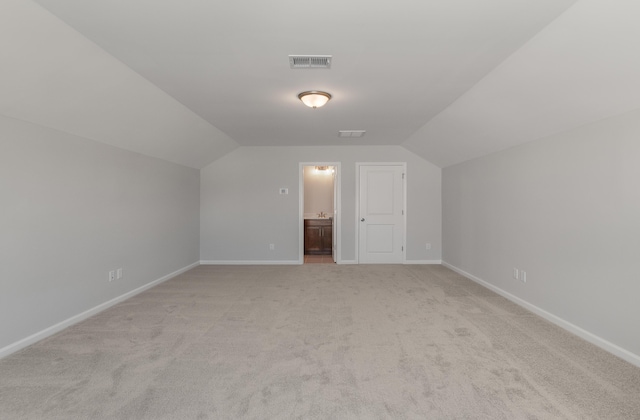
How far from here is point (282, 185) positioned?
22.3ft

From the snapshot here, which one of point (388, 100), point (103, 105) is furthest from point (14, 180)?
point (388, 100)

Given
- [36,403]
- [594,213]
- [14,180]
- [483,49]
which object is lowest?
[36,403]

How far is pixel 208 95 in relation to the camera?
3699 mm

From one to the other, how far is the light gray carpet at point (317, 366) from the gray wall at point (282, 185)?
263 cm

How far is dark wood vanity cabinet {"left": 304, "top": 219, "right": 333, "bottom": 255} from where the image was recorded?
8.02 meters

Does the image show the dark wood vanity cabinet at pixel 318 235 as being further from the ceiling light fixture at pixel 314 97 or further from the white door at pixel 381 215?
the ceiling light fixture at pixel 314 97

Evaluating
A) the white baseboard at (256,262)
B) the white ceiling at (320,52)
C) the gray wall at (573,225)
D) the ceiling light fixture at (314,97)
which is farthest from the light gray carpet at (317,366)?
the white baseboard at (256,262)

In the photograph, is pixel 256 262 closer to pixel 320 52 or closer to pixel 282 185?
pixel 282 185

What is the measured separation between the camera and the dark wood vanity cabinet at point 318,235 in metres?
8.02

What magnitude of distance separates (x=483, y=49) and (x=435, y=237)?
4.68 meters

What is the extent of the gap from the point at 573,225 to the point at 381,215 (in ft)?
12.5

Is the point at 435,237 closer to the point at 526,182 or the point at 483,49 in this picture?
the point at 526,182

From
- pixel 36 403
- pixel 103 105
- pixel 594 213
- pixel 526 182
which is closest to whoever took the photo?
pixel 36 403

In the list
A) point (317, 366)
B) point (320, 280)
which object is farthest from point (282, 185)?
point (317, 366)
